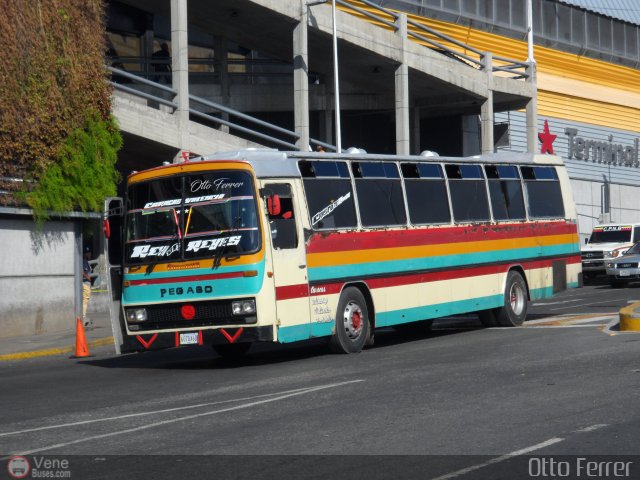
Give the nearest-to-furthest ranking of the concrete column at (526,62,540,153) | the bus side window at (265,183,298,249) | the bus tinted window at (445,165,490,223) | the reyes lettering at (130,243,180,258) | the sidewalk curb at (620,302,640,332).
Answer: the bus side window at (265,183,298,249) < the reyes lettering at (130,243,180,258) < the sidewalk curb at (620,302,640,332) < the bus tinted window at (445,165,490,223) < the concrete column at (526,62,540,153)

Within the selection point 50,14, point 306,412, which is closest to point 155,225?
point 306,412

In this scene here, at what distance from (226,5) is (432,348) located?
18.0 meters

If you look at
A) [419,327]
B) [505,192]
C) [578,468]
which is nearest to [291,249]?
[419,327]

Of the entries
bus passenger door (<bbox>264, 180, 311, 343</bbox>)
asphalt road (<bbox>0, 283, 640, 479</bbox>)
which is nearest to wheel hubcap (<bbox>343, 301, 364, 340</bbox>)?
asphalt road (<bbox>0, 283, 640, 479</bbox>)

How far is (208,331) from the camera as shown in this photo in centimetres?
1609

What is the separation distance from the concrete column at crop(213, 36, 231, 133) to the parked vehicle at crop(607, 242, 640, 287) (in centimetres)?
1343

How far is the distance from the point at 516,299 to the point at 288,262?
7024 mm

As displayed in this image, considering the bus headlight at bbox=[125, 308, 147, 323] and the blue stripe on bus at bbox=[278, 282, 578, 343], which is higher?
the bus headlight at bbox=[125, 308, 147, 323]

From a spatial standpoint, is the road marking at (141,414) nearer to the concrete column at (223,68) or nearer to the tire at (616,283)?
the tire at (616,283)

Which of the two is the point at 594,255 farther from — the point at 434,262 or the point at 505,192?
the point at 434,262

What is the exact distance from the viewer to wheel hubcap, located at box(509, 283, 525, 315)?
2194cm

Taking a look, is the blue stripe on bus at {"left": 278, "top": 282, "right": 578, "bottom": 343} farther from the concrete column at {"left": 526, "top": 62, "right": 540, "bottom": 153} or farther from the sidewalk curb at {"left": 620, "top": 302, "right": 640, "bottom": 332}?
the concrete column at {"left": 526, "top": 62, "right": 540, "bottom": 153}

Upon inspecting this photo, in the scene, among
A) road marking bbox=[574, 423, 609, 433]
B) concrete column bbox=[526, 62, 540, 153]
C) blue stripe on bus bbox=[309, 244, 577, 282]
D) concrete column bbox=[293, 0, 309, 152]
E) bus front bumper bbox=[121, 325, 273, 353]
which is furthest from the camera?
concrete column bbox=[526, 62, 540, 153]

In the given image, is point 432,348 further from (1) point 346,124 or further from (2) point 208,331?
(1) point 346,124
